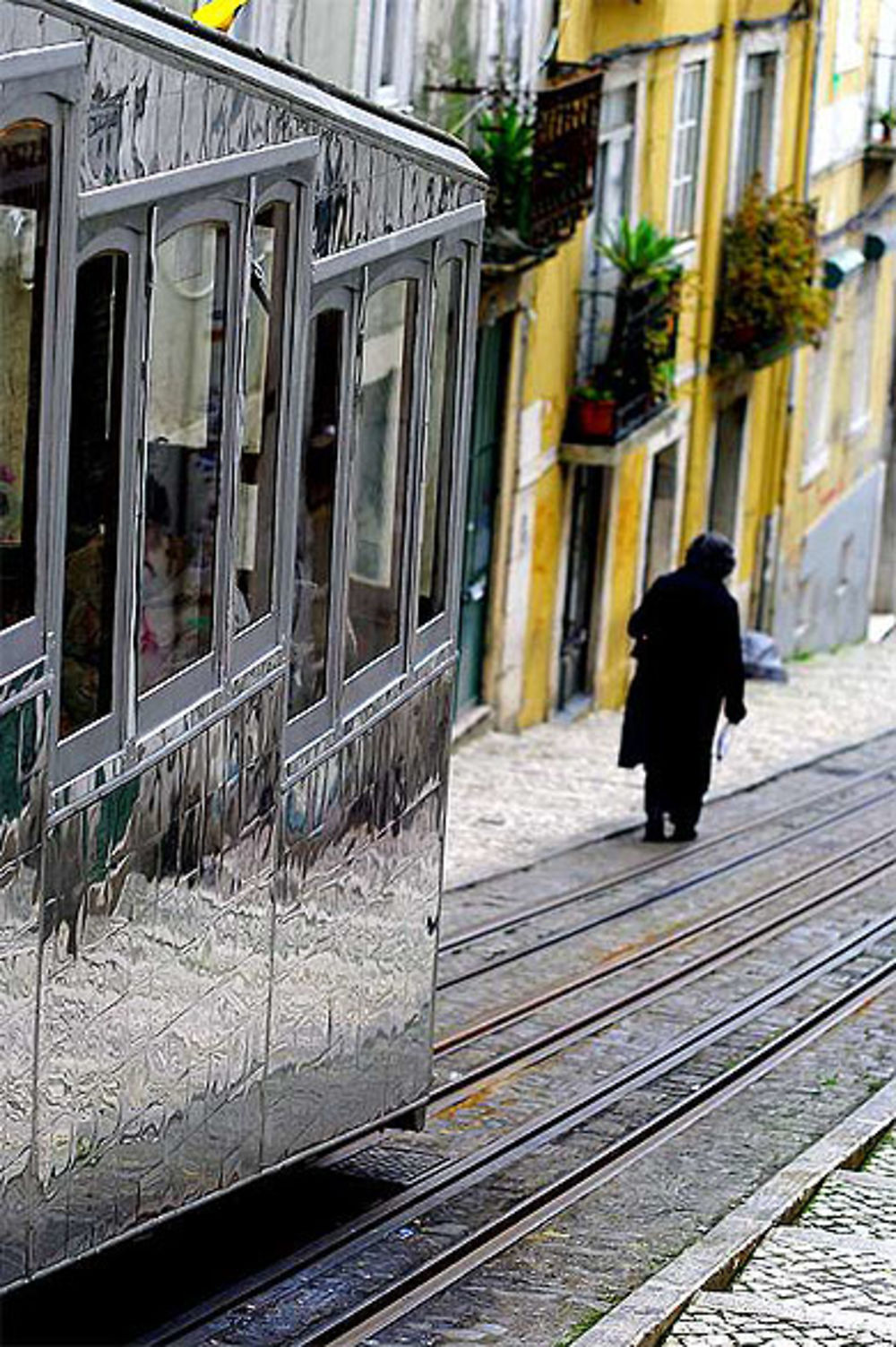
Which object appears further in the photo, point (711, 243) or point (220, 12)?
point (711, 243)

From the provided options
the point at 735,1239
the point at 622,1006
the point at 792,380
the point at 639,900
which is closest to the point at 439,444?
the point at 735,1239

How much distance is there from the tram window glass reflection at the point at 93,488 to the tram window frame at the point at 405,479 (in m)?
1.44

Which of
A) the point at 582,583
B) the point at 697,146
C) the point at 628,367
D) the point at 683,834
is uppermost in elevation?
the point at 697,146

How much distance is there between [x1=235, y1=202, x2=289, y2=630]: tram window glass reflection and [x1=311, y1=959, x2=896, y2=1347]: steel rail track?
1.58 meters

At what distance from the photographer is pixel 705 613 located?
14.5 metres

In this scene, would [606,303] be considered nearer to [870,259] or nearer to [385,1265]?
[870,259]

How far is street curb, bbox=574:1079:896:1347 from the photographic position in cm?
623

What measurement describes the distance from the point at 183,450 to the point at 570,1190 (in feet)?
10.1

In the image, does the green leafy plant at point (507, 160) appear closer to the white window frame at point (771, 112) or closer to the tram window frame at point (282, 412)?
the white window frame at point (771, 112)

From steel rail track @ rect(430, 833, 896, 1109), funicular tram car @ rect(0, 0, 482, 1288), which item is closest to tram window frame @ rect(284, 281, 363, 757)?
funicular tram car @ rect(0, 0, 482, 1288)

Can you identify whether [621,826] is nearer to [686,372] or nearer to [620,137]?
[620,137]

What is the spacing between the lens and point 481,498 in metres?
19.2

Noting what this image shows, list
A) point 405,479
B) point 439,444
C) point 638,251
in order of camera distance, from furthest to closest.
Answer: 1. point 638,251
2. point 439,444
3. point 405,479

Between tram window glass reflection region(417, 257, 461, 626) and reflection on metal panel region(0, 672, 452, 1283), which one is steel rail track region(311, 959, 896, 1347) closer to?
reflection on metal panel region(0, 672, 452, 1283)
